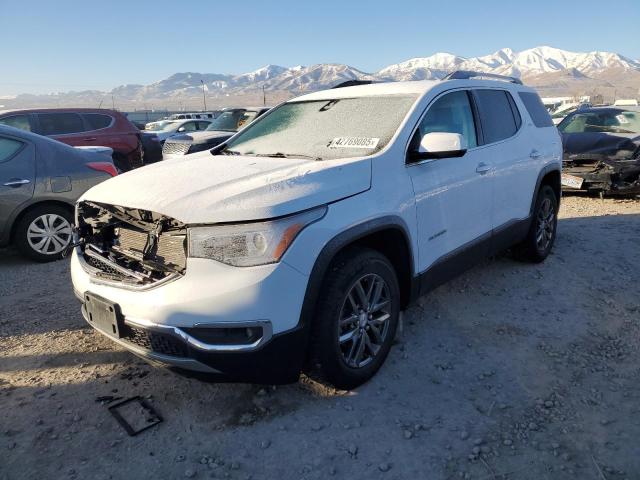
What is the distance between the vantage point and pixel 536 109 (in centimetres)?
498

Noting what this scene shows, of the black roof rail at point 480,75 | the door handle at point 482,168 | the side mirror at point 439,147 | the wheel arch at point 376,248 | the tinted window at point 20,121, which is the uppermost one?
the black roof rail at point 480,75

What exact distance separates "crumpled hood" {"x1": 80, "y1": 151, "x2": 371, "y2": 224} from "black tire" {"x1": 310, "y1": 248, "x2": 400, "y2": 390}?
1.29 feet

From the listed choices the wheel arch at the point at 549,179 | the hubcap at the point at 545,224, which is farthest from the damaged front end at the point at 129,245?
the hubcap at the point at 545,224

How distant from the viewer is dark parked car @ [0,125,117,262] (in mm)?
5172

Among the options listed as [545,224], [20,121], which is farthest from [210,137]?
[545,224]

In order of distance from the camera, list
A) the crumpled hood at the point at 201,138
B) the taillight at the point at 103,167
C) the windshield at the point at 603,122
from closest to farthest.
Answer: the taillight at the point at 103,167
the windshield at the point at 603,122
the crumpled hood at the point at 201,138

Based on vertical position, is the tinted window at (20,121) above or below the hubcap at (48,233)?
above

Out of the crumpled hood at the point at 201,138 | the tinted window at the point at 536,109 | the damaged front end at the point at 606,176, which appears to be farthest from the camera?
the crumpled hood at the point at 201,138

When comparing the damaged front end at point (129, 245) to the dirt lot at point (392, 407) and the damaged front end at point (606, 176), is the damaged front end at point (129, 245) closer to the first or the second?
the dirt lot at point (392, 407)

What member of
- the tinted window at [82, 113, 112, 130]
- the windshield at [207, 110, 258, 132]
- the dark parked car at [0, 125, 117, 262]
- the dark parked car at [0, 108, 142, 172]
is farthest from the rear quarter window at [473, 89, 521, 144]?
the tinted window at [82, 113, 112, 130]

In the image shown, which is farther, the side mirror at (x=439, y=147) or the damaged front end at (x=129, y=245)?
the side mirror at (x=439, y=147)

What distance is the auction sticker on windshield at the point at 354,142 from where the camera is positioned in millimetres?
3117

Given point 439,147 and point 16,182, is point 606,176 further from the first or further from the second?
point 16,182

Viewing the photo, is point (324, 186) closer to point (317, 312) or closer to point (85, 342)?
point (317, 312)
